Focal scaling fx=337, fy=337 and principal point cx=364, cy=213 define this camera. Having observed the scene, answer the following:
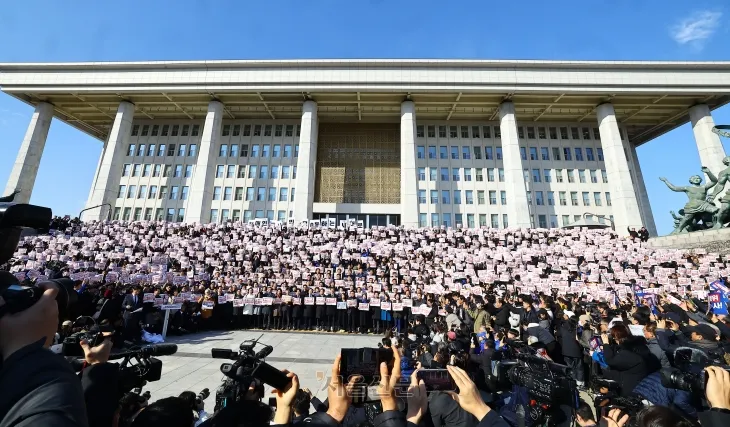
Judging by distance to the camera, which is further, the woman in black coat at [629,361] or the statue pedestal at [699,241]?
the statue pedestal at [699,241]

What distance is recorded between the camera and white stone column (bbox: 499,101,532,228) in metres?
35.3

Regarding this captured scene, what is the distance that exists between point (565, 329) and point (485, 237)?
16.3 meters

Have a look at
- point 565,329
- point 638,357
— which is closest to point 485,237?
point 565,329

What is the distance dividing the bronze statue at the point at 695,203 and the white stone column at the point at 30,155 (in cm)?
6237

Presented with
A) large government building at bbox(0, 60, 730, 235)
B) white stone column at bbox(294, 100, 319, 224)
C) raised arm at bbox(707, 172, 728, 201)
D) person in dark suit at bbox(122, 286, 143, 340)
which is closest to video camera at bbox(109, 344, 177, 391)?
person in dark suit at bbox(122, 286, 143, 340)

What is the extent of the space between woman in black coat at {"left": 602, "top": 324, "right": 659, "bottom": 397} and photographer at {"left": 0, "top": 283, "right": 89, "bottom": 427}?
5.82 meters

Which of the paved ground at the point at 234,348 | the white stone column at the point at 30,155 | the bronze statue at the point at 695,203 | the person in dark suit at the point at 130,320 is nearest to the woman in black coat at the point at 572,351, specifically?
the paved ground at the point at 234,348

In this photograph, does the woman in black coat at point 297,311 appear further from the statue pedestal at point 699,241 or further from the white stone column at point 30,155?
the white stone column at point 30,155

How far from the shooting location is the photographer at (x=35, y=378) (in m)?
1.03

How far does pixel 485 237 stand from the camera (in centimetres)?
2353

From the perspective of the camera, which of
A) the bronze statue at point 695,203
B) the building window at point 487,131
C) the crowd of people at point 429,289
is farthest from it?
the building window at point 487,131

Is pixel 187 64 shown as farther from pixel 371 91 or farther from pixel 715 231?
pixel 715 231

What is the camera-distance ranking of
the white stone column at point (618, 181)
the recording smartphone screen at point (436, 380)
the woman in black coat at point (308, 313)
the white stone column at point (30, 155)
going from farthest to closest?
the white stone column at point (30, 155), the white stone column at point (618, 181), the woman in black coat at point (308, 313), the recording smartphone screen at point (436, 380)

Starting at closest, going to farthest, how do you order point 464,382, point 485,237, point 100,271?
point 464,382, point 100,271, point 485,237
